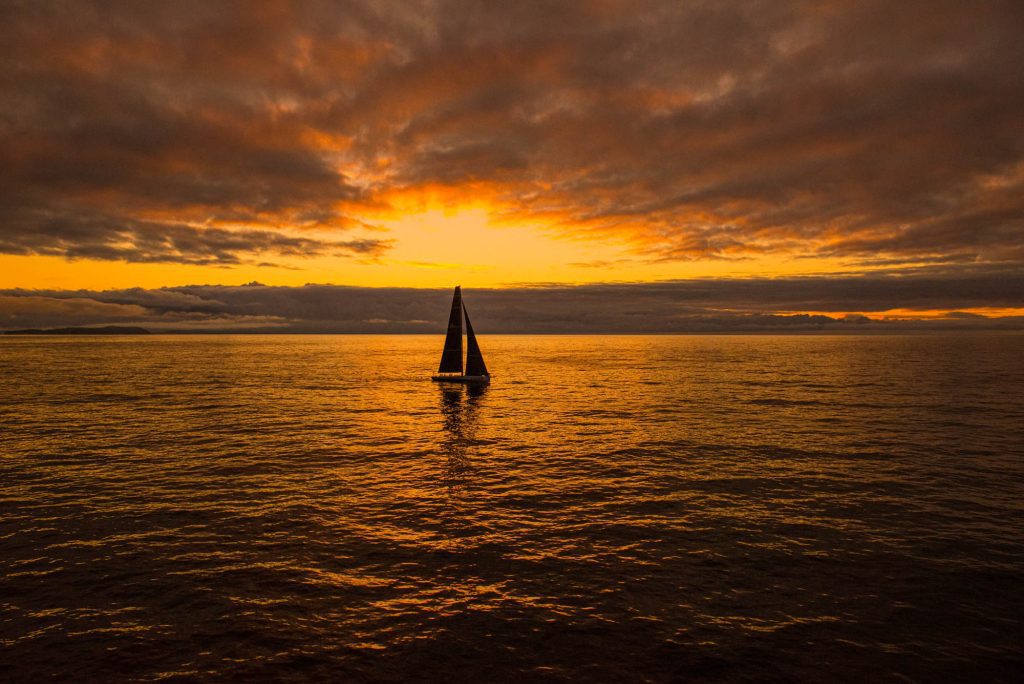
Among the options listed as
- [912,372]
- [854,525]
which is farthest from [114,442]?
[912,372]

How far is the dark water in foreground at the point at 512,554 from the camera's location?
13.6 meters

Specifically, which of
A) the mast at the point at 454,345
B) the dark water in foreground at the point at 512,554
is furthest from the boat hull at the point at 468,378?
the dark water in foreground at the point at 512,554

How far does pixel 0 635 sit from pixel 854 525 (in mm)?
29399

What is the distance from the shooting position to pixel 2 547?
1989cm

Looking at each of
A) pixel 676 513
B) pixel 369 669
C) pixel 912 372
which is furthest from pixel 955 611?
pixel 912 372

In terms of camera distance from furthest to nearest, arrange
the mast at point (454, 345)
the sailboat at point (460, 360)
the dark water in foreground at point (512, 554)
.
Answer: the sailboat at point (460, 360) < the mast at point (454, 345) < the dark water in foreground at point (512, 554)

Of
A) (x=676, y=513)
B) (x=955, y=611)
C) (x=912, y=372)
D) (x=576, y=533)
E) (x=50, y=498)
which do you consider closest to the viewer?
(x=955, y=611)

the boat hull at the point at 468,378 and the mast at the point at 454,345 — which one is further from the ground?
the mast at the point at 454,345

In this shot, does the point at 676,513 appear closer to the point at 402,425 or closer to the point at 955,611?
the point at 955,611

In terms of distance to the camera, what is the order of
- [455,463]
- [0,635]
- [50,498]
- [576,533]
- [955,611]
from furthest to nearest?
[455,463], [50,498], [576,533], [955,611], [0,635]

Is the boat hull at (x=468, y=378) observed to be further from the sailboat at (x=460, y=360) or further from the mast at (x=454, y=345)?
the mast at (x=454, y=345)

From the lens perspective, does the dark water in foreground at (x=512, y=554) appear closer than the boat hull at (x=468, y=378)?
Yes

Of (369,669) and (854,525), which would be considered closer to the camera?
(369,669)

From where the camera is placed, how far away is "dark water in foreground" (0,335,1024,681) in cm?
1363
